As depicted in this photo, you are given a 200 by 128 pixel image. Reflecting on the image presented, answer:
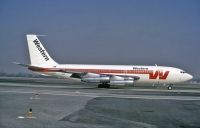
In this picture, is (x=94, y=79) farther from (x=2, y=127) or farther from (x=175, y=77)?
(x=2, y=127)

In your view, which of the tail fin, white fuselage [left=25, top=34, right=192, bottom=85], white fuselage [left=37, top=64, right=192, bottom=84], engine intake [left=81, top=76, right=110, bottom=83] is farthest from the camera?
the tail fin

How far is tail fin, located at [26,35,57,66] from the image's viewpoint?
55.2 m

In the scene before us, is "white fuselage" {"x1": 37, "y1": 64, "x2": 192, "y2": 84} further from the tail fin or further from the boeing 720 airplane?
the tail fin

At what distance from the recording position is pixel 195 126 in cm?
1491

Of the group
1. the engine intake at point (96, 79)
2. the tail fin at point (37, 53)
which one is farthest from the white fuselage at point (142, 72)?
the engine intake at point (96, 79)

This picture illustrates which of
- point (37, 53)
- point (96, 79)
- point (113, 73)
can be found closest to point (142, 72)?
point (113, 73)

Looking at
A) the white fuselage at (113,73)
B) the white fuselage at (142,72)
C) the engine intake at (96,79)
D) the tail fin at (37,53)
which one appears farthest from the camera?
the tail fin at (37,53)

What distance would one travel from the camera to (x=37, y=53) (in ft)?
183

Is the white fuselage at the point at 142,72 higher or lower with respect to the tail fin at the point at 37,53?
lower

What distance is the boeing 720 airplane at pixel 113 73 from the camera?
50.1 metres

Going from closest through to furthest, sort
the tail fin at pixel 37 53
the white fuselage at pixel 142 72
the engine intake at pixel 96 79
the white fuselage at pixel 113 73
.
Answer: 1. the engine intake at pixel 96 79
2. the white fuselage at pixel 113 73
3. the white fuselage at pixel 142 72
4. the tail fin at pixel 37 53

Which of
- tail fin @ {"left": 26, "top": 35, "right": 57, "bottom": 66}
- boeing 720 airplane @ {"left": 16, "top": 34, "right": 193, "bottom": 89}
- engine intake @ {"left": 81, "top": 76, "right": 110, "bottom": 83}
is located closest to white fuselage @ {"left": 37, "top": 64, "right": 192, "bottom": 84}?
boeing 720 airplane @ {"left": 16, "top": 34, "right": 193, "bottom": 89}

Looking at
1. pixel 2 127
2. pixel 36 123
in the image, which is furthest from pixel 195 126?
pixel 2 127

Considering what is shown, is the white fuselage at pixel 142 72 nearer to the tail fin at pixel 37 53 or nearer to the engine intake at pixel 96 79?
the tail fin at pixel 37 53
